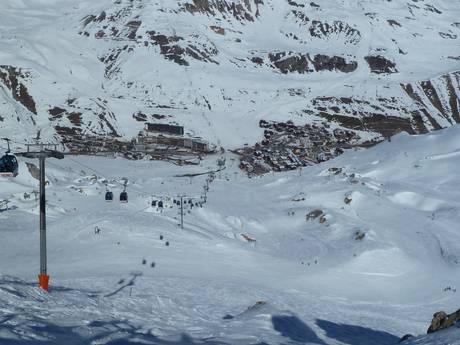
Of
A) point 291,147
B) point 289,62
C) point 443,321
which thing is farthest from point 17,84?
point 443,321

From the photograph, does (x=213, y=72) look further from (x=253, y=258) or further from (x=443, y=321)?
(x=443, y=321)

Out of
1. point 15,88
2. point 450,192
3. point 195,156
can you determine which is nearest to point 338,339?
point 450,192

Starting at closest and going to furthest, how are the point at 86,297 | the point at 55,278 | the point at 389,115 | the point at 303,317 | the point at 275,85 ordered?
1. the point at 86,297
2. the point at 303,317
3. the point at 55,278
4. the point at 389,115
5. the point at 275,85

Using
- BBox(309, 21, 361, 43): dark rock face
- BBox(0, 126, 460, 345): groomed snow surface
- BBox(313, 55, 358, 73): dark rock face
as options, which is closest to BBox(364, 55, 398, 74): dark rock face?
BBox(313, 55, 358, 73): dark rock face

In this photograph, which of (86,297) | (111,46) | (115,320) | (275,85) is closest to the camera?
(115,320)

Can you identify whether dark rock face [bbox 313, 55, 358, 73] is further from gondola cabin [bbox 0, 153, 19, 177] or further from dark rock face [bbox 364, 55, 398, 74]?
gondola cabin [bbox 0, 153, 19, 177]

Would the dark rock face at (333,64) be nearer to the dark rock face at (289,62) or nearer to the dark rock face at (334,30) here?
the dark rock face at (289,62)

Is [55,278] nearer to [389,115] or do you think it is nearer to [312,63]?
[389,115]
